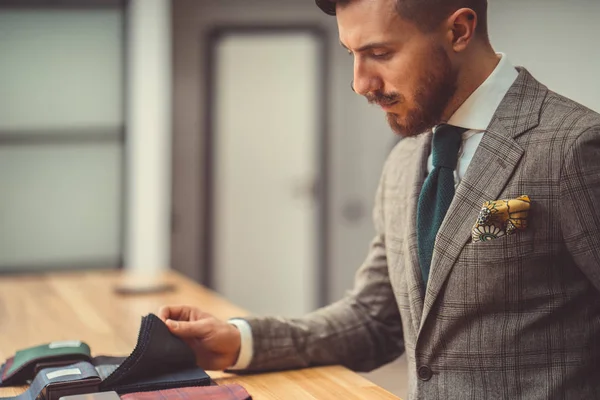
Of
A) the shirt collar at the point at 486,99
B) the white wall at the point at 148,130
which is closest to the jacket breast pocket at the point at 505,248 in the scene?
the shirt collar at the point at 486,99

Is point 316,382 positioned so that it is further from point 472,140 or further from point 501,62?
point 501,62

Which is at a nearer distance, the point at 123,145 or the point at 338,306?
the point at 338,306

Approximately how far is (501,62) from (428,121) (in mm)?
183

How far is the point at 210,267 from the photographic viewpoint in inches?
233

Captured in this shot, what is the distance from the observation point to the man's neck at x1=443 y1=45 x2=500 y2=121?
1.58 m

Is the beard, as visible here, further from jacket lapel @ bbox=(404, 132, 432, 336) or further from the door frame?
the door frame

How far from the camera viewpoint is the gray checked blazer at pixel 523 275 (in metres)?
1.42

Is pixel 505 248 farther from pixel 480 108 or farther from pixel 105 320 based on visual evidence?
pixel 105 320

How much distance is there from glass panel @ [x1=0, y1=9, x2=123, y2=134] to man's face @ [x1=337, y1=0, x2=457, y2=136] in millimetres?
4158

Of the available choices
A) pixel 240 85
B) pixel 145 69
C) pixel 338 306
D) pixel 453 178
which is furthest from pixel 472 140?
pixel 240 85

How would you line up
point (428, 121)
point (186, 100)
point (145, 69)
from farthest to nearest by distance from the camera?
1. point (186, 100)
2. point (145, 69)
3. point (428, 121)

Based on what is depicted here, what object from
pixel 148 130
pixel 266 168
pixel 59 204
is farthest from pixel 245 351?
pixel 266 168

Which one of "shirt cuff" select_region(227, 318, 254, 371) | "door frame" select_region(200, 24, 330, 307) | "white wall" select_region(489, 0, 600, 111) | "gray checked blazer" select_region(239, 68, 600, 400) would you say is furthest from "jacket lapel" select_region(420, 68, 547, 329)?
"door frame" select_region(200, 24, 330, 307)

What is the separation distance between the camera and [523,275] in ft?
4.78
